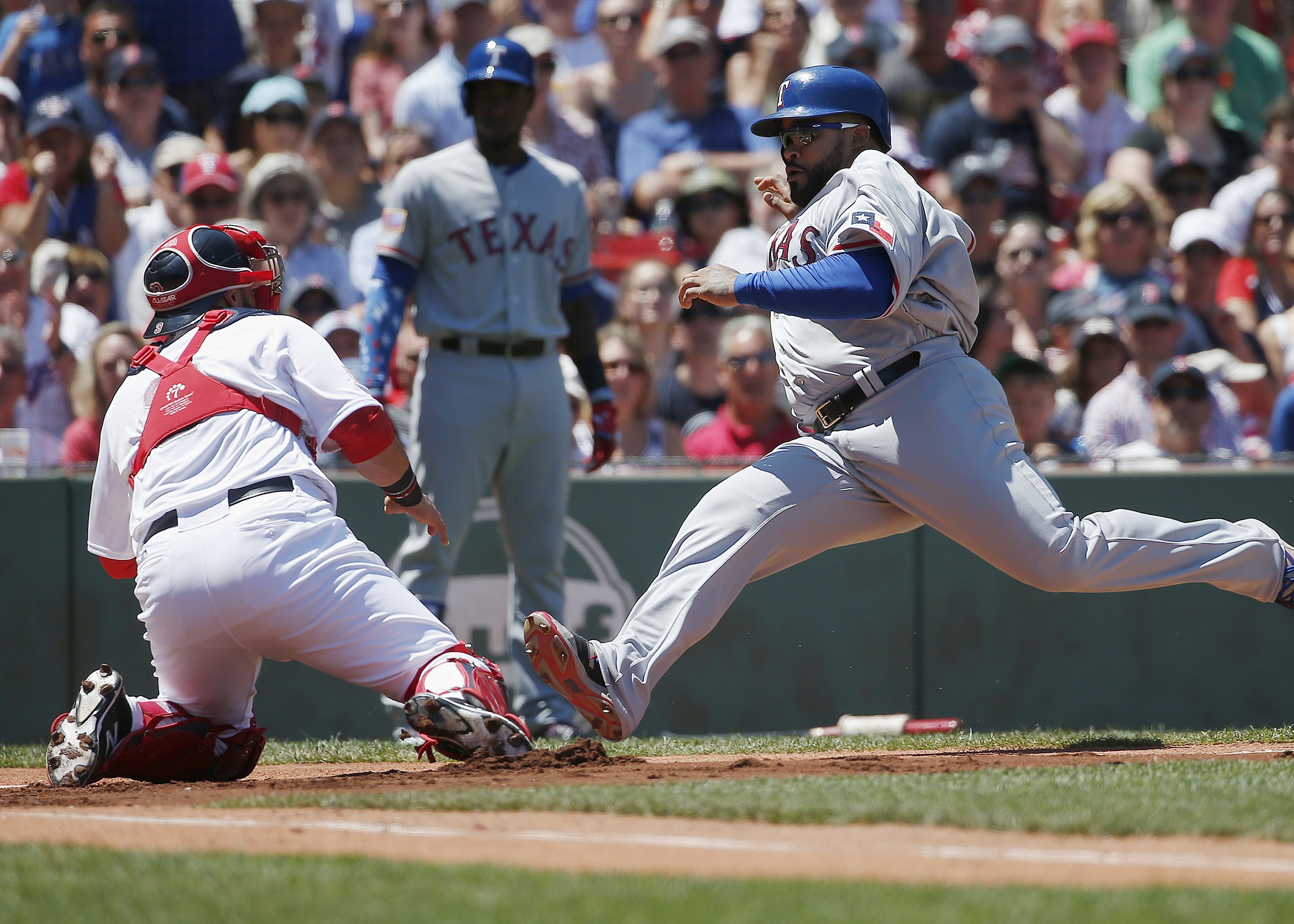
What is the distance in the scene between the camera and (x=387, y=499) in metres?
5.07

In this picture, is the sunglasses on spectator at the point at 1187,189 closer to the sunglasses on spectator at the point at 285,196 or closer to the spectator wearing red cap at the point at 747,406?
the spectator wearing red cap at the point at 747,406

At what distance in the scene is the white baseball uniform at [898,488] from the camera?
184 inches

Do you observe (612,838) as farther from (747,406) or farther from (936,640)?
(747,406)

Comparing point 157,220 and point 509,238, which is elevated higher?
point 157,220

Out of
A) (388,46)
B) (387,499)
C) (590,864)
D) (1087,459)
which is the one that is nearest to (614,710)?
(387,499)

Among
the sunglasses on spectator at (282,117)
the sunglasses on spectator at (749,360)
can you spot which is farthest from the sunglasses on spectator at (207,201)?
the sunglasses on spectator at (749,360)

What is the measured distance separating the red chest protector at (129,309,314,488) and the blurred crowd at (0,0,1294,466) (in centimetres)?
295

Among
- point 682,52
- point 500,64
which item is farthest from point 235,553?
point 682,52

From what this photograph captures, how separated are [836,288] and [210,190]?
537 cm

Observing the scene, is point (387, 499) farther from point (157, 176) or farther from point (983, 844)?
point (157, 176)

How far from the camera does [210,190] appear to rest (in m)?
8.88

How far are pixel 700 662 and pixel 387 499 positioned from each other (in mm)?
2621

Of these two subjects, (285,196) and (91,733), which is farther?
(285,196)

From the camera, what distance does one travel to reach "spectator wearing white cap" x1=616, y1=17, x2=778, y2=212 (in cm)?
1056
